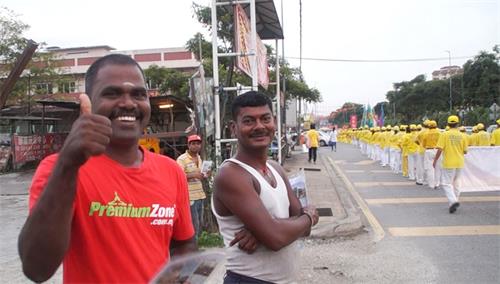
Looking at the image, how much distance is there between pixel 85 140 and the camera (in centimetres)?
126

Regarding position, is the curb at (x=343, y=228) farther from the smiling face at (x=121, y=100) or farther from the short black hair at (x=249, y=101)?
the smiling face at (x=121, y=100)

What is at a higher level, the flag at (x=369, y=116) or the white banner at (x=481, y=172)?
the flag at (x=369, y=116)

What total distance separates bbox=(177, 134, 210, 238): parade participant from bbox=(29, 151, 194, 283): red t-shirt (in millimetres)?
4652

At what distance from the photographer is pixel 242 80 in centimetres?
1986

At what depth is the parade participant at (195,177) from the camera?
6.40 meters

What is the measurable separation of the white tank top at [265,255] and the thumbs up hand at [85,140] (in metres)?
1.22

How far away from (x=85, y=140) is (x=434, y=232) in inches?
283

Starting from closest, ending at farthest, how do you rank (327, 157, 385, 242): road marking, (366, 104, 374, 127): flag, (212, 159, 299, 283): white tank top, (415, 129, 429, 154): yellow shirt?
(212, 159, 299, 283): white tank top → (327, 157, 385, 242): road marking → (415, 129, 429, 154): yellow shirt → (366, 104, 374, 127): flag

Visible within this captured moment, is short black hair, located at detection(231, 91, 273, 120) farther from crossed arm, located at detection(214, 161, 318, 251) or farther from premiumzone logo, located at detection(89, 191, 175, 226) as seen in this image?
premiumzone logo, located at detection(89, 191, 175, 226)

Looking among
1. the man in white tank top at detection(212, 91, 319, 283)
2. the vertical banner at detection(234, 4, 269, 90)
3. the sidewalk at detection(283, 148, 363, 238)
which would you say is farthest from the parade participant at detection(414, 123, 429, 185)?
the man in white tank top at detection(212, 91, 319, 283)

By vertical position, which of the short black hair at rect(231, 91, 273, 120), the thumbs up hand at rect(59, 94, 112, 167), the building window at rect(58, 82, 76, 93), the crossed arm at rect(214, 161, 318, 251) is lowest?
the crossed arm at rect(214, 161, 318, 251)

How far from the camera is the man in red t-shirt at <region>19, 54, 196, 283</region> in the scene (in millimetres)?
1302

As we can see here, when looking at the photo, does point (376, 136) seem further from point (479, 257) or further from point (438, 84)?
point (438, 84)

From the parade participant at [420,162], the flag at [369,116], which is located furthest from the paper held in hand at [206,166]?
the flag at [369,116]
